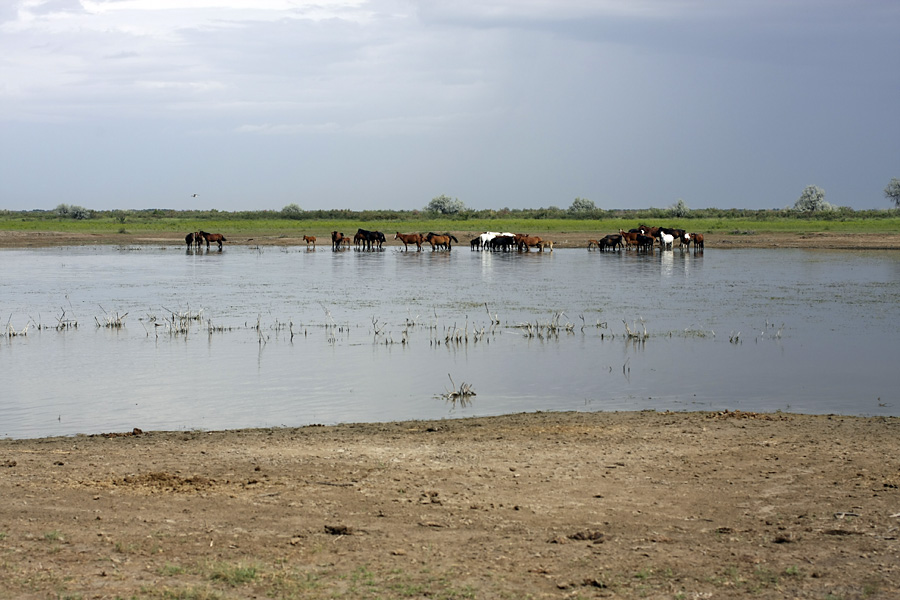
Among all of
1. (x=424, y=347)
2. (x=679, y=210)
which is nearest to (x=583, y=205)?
(x=679, y=210)

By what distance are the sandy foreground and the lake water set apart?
1948mm

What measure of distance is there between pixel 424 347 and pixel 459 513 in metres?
9.63

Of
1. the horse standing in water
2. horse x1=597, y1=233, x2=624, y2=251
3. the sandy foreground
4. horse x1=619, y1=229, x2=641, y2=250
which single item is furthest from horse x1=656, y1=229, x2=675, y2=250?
the sandy foreground

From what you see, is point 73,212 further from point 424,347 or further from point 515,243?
point 424,347

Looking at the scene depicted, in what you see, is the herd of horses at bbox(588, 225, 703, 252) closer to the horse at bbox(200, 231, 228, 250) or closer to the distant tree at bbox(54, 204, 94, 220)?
the horse at bbox(200, 231, 228, 250)

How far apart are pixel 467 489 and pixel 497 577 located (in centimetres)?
186

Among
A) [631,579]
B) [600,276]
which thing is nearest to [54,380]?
[631,579]

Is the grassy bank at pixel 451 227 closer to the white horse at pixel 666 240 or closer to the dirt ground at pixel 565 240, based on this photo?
the dirt ground at pixel 565 240

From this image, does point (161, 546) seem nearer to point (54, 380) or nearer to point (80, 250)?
point (54, 380)

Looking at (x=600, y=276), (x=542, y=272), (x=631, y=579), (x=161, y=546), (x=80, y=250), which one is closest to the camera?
(x=631, y=579)

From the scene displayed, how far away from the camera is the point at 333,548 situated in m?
6.10

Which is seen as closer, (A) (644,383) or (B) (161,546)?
(B) (161,546)

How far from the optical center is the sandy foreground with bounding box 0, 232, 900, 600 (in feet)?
18.1

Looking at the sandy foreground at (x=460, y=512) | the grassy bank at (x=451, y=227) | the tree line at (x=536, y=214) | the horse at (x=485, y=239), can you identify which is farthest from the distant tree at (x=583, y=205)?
the sandy foreground at (x=460, y=512)
